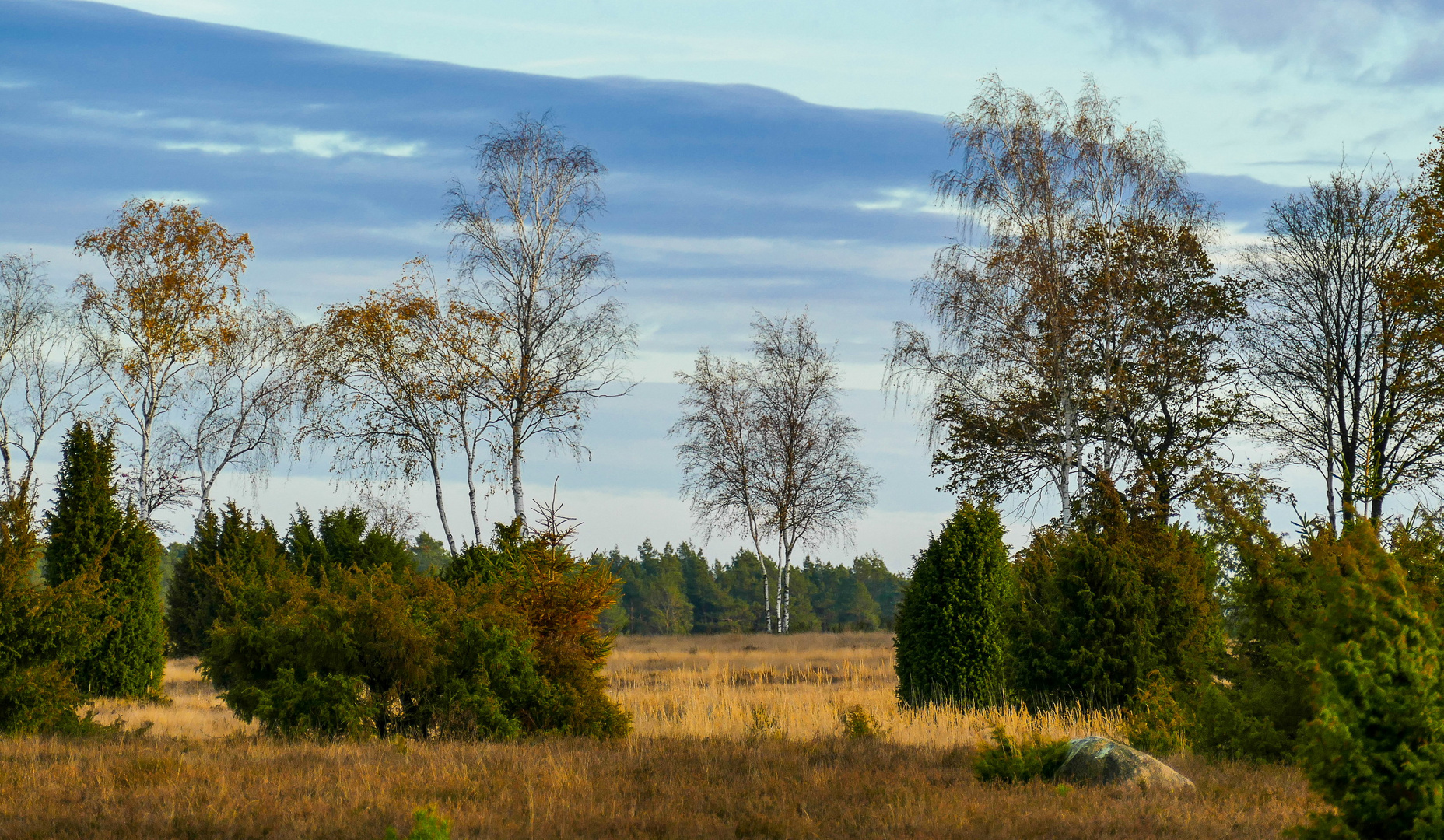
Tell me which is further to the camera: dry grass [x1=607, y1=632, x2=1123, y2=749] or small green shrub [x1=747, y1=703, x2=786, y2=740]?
dry grass [x1=607, y1=632, x2=1123, y2=749]

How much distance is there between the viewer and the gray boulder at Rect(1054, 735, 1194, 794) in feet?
25.6

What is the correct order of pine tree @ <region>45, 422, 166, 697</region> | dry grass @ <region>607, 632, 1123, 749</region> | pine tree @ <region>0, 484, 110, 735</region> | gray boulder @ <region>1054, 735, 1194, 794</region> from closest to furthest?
gray boulder @ <region>1054, 735, 1194, 794</region> → pine tree @ <region>0, 484, 110, 735</region> → dry grass @ <region>607, 632, 1123, 749</region> → pine tree @ <region>45, 422, 166, 697</region>

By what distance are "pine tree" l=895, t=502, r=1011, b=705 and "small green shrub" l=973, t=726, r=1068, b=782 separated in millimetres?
5126

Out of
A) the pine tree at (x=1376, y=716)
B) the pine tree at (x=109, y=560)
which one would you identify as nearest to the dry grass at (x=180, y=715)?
the pine tree at (x=109, y=560)

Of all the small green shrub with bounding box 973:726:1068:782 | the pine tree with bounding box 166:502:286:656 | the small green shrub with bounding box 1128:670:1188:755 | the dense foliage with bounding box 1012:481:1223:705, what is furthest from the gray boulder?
the pine tree with bounding box 166:502:286:656

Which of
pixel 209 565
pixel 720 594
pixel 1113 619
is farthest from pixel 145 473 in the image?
pixel 720 594

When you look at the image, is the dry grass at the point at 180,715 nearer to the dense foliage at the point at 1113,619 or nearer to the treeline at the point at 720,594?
the dense foliage at the point at 1113,619

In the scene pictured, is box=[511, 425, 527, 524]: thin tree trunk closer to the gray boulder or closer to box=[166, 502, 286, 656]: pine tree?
box=[166, 502, 286, 656]: pine tree

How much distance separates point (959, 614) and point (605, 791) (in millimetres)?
7379

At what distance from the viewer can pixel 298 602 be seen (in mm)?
10641

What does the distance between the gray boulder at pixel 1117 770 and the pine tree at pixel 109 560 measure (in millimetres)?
13124

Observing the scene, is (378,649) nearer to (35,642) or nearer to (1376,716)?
(35,642)

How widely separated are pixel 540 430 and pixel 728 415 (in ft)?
32.2

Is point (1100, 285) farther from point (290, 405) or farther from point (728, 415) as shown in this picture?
point (290, 405)
